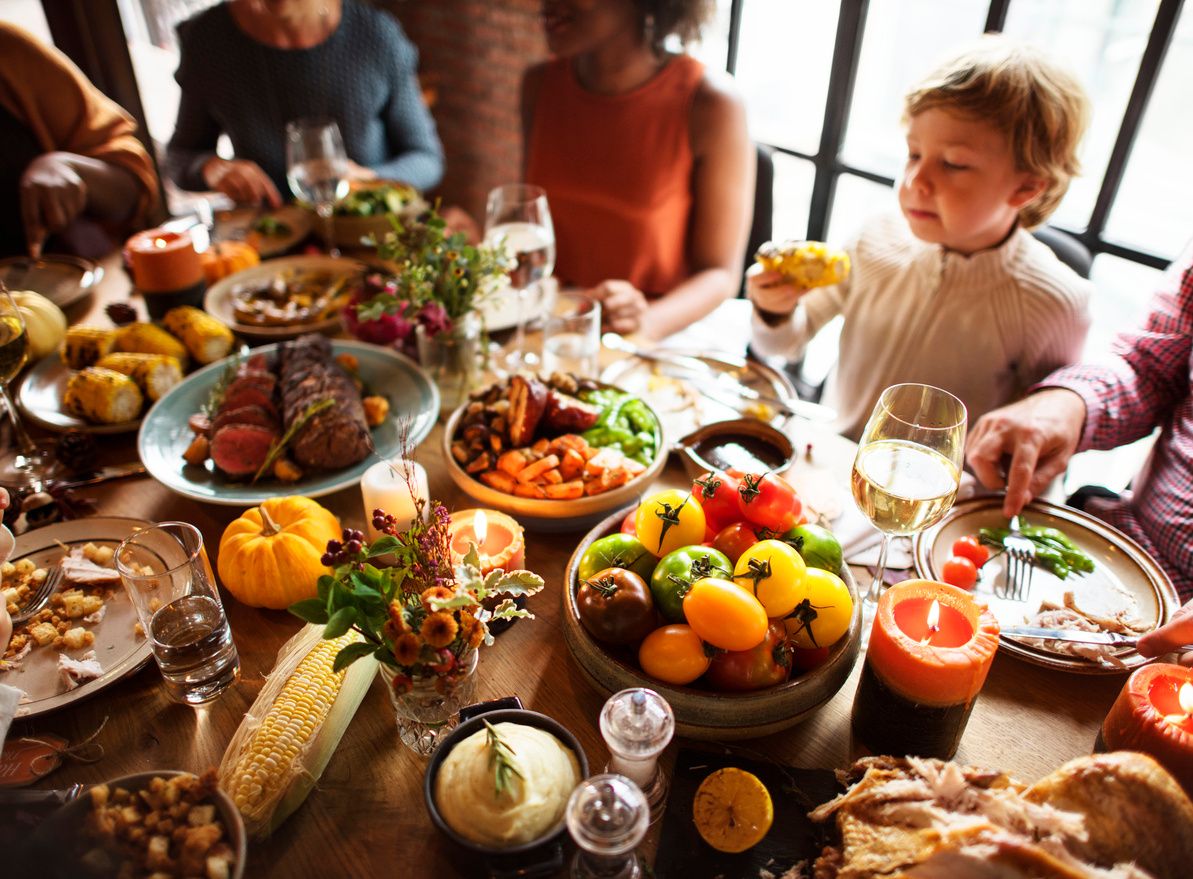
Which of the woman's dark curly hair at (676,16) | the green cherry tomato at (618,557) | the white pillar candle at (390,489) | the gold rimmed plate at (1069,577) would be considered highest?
the woman's dark curly hair at (676,16)

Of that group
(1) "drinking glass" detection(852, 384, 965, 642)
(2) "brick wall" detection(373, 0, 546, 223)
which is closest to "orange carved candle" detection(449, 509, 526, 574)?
(1) "drinking glass" detection(852, 384, 965, 642)

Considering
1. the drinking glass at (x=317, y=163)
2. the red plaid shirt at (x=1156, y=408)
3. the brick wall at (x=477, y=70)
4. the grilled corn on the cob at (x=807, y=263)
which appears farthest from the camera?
the brick wall at (x=477, y=70)

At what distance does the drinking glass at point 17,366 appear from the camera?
1.36 m

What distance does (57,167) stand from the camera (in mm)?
2268

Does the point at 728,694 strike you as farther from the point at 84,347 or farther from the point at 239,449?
the point at 84,347

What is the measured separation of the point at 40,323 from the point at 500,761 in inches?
65.1

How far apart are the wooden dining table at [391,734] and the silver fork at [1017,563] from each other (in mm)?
138

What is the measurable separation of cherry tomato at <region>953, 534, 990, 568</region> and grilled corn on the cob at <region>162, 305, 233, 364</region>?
162 centimetres

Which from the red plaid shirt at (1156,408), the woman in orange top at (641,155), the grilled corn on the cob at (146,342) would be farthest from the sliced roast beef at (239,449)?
the red plaid shirt at (1156,408)

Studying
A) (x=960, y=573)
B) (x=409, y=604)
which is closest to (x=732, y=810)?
(x=409, y=604)

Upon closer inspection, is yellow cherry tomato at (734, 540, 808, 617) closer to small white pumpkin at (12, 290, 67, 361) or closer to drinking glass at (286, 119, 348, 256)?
small white pumpkin at (12, 290, 67, 361)

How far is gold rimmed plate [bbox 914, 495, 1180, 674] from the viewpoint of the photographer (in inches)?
43.8

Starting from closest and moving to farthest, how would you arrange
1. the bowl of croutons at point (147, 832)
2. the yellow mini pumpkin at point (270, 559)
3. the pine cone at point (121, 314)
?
the bowl of croutons at point (147, 832) < the yellow mini pumpkin at point (270, 559) < the pine cone at point (121, 314)

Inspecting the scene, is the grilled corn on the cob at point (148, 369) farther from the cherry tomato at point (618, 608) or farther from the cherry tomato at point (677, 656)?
the cherry tomato at point (677, 656)
